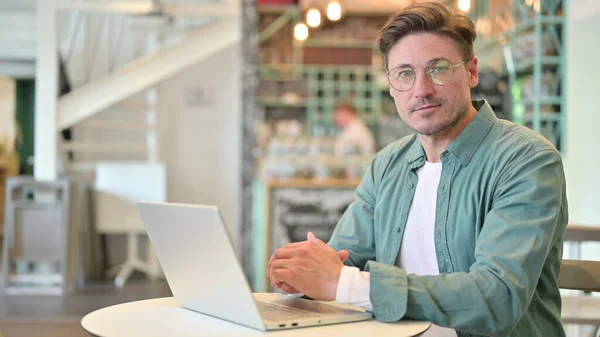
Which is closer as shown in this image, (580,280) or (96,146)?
(580,280)

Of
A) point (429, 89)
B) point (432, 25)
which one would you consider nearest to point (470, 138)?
point (429, 89)

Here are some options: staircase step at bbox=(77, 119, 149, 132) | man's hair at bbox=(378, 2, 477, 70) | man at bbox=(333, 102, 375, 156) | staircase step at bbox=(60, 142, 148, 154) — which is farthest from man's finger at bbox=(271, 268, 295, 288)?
staircase step at bbox=(77, 119, 149, 132)

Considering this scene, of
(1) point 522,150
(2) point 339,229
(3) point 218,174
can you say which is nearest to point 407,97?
(1) point 522,150

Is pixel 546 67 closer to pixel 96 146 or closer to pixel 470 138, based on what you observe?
pixel 470 138

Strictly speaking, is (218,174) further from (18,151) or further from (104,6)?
(18,151)

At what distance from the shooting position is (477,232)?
1693mm

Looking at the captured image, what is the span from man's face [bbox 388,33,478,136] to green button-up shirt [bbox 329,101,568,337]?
6 cm

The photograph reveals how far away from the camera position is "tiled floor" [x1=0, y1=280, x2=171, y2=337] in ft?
14.4

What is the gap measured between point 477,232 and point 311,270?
404mm

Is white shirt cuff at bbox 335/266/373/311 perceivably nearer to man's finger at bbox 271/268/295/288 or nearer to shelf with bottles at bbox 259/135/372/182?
man's finger at bbox 271/268/295/288

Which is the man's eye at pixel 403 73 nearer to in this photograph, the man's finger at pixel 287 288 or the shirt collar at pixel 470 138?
the shirt collar at pixel 470 138

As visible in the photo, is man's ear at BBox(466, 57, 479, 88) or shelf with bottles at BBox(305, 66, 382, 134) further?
shelf with bottles at BBox(305, 66, 382, 134)

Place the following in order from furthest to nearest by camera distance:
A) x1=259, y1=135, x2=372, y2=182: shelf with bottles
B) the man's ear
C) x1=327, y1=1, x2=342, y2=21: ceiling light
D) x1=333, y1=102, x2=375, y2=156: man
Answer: x1=333, y1=102, x2=375, y2=156: man
x1=259, y1=135, x2=372, y2=182: shelf with bottles
x1=327, y1=1, x2=342, y2=21: ceiling light
the man's ear

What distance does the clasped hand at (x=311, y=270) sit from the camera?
1513mm
